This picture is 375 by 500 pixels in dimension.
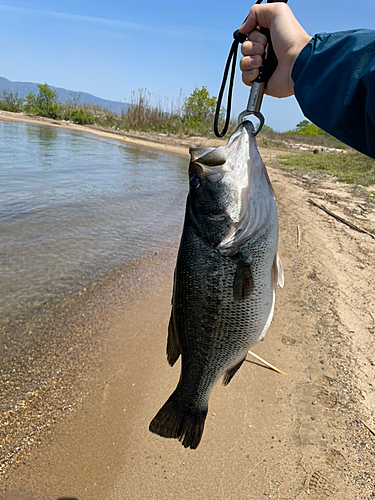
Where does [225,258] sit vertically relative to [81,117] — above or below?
below

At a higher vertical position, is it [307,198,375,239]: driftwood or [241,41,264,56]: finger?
[241,41,264,56]: finger

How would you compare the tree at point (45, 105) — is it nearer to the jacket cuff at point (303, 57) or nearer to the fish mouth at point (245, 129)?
the fish mouth at point (245, 129)

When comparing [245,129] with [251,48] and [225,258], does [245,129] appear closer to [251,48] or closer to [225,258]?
[251,48]

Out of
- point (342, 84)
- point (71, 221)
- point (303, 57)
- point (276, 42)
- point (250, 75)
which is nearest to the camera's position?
point (342, 84)

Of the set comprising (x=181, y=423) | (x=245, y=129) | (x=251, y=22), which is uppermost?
(x=251, y=22)

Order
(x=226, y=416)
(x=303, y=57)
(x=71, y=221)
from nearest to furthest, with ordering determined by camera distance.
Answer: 1. (x=303, y=57)
2. (x=226, y=416)
3. (x=71, y=221)

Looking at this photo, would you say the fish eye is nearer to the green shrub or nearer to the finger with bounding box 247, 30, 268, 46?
the finger with bounding box 247, 30, 268, 46

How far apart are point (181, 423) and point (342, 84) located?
167cm

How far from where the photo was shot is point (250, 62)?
169 cm

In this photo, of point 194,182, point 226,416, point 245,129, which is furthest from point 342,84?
point 226,416

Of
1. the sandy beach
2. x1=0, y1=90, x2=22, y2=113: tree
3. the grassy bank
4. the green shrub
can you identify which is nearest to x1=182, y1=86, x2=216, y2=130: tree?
the grassy bank

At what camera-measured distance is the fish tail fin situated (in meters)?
1.72

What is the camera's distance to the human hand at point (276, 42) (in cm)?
146

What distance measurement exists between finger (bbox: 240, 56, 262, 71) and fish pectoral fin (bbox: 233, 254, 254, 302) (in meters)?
0.96
